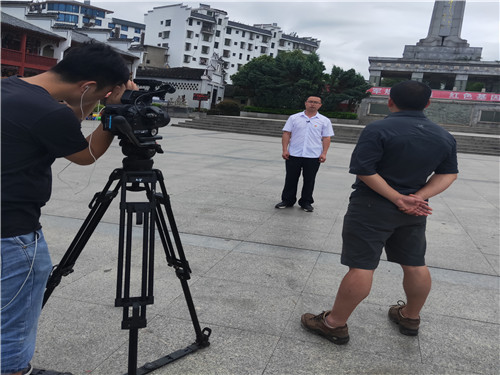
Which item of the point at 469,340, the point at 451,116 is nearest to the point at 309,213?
the point at 469,340

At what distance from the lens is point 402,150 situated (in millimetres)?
2557

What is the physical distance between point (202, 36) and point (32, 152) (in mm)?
70798

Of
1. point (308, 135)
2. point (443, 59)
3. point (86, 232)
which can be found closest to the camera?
point (86, 232)

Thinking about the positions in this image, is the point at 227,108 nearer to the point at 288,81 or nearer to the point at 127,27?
the point at 288,81

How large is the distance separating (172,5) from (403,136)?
72.8 metres

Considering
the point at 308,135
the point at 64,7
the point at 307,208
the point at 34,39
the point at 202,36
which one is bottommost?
the point at 307,208

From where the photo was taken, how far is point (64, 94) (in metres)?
1.62

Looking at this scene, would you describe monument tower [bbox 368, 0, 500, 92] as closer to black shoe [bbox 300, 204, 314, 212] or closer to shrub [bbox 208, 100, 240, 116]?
shrub [bbox 208, 100, 240, 116]

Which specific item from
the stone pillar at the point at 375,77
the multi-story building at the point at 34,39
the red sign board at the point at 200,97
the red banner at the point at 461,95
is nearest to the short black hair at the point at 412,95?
the multi-story building at the point at 34,39

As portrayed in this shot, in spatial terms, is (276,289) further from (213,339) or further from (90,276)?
(90,276)

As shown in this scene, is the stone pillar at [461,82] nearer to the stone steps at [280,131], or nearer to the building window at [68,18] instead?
the stone steps at [280,131]

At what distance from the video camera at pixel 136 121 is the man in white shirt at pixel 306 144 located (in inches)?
171

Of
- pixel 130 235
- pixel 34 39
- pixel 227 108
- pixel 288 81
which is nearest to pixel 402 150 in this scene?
pixel 130 235

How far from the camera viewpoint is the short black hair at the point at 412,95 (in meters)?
2.62
